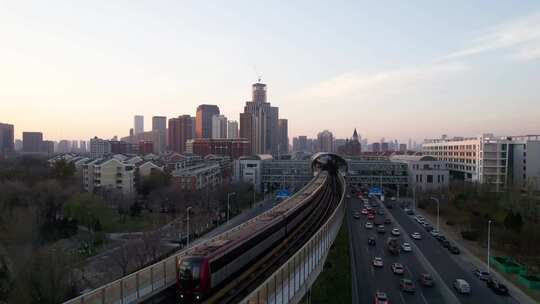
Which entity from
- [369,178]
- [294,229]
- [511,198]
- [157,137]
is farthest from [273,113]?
[294,229]

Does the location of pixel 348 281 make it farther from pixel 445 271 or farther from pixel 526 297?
pixel 526 297

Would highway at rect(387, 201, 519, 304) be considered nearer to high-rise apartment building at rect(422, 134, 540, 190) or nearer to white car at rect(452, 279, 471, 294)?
white car at rect(452, 279, 471, 294)

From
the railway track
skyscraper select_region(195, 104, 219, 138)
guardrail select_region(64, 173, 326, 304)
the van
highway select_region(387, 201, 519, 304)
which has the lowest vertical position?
highway select_region(387, 201, 519, 304)

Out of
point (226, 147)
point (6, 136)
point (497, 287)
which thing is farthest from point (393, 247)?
point (6, 136)

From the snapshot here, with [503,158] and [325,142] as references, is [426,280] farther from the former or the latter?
[325,142]

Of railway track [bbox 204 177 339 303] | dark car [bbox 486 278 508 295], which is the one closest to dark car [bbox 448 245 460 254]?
dark car [bbox 486 278 508 295]

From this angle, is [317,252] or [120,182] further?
[120,182]

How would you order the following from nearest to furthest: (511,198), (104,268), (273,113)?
(104,268) < (511,198) < (273,113)
